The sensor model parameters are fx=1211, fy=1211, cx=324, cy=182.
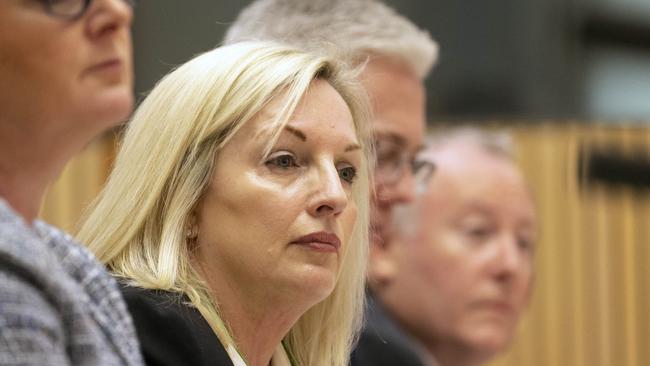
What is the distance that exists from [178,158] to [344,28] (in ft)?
2.64

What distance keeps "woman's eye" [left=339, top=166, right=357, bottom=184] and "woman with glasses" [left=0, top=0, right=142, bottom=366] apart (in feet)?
2.02

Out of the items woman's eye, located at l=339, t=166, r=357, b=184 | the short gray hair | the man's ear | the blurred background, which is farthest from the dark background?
woman's eye, located at l=339, t=166, r=357, b=184

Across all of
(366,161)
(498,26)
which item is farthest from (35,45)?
(498,26)

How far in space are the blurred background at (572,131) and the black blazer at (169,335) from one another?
259 cm

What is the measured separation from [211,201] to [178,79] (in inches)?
6.6

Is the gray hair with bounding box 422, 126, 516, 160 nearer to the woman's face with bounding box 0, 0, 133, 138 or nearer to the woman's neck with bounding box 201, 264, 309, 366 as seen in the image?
the woman's neck with bounding box 201, 264, 309, 366

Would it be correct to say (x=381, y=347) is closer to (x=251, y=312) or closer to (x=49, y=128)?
(x=251, y=312)

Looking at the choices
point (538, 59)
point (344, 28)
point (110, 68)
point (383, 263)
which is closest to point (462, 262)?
point (383, 263)

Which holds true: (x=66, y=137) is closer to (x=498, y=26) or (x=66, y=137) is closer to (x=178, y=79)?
(x=178, y=79)

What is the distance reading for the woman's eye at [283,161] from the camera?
1.53 metres

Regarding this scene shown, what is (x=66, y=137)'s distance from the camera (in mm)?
984

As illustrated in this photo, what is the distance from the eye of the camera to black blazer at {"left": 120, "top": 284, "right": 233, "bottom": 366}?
53.1 inches

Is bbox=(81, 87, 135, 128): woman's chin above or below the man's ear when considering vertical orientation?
above

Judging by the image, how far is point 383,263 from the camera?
107 inches
